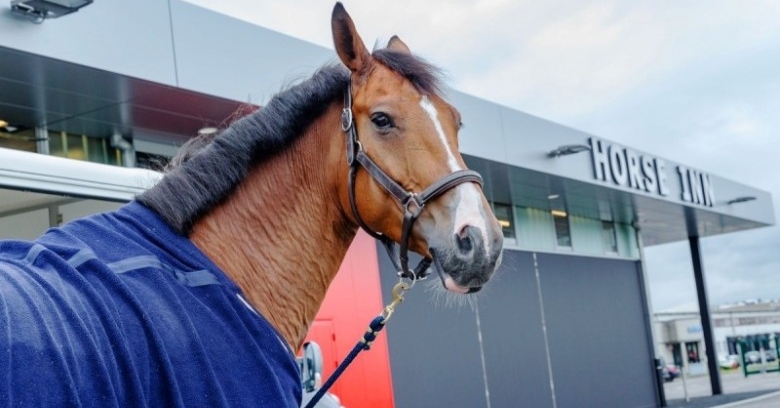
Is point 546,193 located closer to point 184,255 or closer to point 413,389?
point 413,389

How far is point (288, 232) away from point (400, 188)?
1.22 feet

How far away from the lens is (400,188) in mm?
2688

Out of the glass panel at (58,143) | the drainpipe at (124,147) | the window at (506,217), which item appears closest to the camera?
the glass panel at (58,143)

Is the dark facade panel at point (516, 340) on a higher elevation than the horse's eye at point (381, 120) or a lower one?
lower

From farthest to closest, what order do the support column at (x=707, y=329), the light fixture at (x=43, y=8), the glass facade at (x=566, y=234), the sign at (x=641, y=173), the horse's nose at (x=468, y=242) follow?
the support column at (x=707, y=329) → the glass facade at (x=566, y=234) → the sign at (x=641, y=173) → the light fixture at (x=43, y=8) → the horse's nose at (x=468, y=242)

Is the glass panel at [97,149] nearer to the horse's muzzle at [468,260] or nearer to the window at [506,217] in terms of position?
the window at [506,217]

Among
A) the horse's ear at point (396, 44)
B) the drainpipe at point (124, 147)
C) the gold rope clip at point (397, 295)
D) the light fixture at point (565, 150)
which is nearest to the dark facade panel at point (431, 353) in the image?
the light fixture at point (565, 150)

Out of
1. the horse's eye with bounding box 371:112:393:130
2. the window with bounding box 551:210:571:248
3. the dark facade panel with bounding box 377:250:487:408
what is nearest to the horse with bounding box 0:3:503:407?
the horse's eye with bounding box 371:112:393:130

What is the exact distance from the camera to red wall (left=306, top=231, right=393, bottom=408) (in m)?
7.12

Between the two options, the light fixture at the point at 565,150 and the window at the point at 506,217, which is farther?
the window at the point at 506,217

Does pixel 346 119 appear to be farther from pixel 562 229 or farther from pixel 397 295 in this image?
pixel 562 229

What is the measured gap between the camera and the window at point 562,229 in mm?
19562

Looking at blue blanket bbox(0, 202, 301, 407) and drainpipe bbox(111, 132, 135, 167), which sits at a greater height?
drainpipe bbox(111, 132, 135, 167)

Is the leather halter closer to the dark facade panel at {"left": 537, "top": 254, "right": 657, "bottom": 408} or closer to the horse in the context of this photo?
the horse
